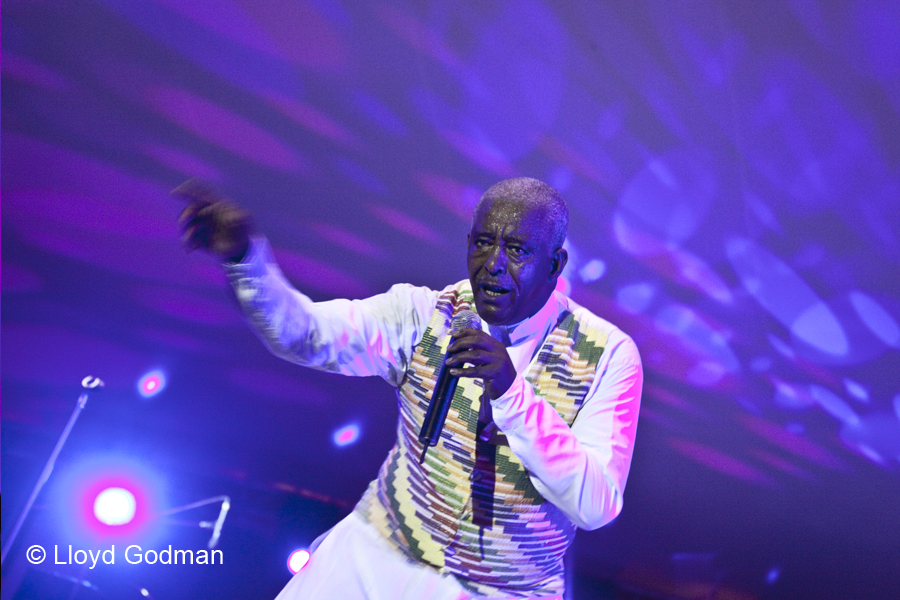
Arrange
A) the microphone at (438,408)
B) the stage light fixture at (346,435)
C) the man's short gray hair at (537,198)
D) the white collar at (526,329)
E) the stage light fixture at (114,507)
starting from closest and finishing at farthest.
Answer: the microphone at (438,408) < the man's short gray hair at (537,198) < the white collar at (526,329) < the stage light fixture at (114,507) < the stage light fixture at (346,435)

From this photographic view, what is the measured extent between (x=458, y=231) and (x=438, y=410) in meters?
1.56

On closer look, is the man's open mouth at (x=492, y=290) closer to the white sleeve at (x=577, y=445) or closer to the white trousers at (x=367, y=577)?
the white sleeve at (x=577, y=445)

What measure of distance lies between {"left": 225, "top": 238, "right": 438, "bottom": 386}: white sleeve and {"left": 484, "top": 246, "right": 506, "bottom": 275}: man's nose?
12.3 inches

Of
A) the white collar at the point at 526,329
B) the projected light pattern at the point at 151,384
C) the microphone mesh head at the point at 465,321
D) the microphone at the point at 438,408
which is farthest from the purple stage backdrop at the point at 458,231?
the microphone at the point at 438,408

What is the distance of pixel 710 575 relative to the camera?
9.66 feet

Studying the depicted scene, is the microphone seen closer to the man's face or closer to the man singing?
the man singing

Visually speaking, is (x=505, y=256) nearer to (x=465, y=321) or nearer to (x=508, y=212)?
(x=508, y=212)

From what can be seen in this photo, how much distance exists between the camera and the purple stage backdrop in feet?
8.54

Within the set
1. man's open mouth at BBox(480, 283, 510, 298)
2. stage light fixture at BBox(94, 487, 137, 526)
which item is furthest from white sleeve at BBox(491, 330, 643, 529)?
stage light fixture at BBox(94, 487, 137, 526)

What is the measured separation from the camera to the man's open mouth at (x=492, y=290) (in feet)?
5.01

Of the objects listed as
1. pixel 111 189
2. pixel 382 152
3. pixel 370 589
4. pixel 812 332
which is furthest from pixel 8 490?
pixel 812 332

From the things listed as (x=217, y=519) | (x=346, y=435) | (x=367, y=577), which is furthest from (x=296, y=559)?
(x=367, y=577)

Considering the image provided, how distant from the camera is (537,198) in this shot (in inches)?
63.6

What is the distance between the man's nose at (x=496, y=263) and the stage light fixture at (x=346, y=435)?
5.45 ft
